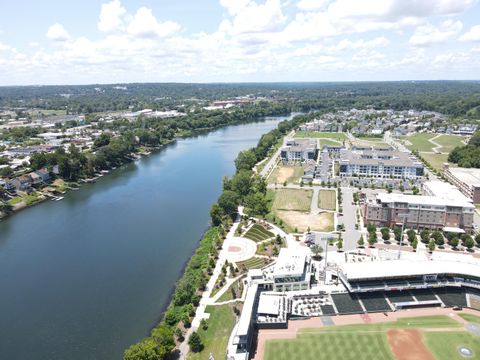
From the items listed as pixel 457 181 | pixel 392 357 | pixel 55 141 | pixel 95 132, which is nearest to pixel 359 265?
pixel 392 357

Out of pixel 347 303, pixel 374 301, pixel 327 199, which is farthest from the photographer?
pixel 327 199

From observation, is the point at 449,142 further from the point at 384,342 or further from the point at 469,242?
the point at 384,342

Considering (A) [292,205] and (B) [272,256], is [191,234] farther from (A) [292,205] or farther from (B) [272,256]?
(A) [292,205]

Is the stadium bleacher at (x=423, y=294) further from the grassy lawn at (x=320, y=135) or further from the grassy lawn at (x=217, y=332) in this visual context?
the grassy lawn at (x=320, y=135)

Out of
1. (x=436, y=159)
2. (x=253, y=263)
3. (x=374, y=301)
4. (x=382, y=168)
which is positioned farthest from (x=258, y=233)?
(x=436, y=159)

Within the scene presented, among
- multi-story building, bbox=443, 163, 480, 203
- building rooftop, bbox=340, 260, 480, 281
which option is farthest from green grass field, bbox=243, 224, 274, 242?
multi-story building, bbox=443, 163, 480, 203

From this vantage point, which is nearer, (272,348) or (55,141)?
(272,348)

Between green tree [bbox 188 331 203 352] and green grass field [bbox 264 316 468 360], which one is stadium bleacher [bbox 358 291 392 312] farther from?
green tree [bbox 188 331 203 352]
